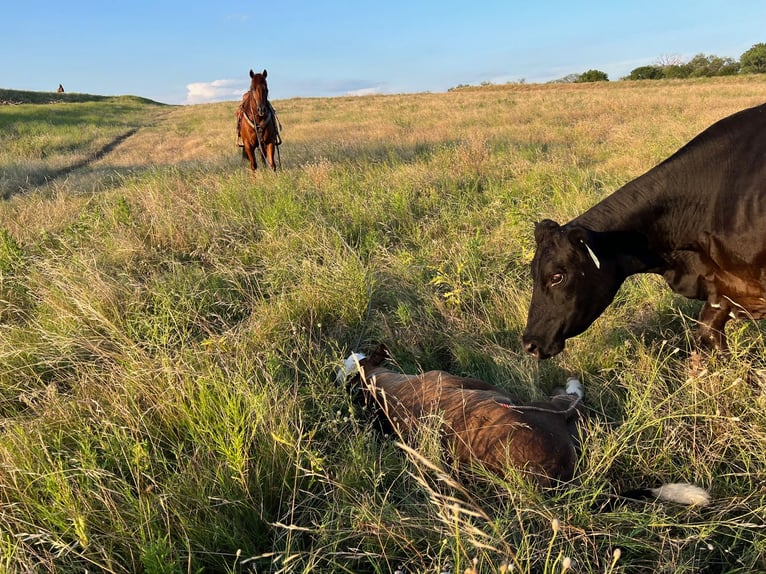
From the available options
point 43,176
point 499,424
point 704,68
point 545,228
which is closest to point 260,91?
point 43,176

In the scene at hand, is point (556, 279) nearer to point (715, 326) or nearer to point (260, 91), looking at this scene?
point (715, 326)

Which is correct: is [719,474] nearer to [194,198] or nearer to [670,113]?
[194,198]

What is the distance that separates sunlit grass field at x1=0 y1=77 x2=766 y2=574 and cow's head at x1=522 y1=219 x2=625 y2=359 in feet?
0.85

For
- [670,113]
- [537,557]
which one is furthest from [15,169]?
[670,113]

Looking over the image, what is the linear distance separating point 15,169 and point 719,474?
15.4m

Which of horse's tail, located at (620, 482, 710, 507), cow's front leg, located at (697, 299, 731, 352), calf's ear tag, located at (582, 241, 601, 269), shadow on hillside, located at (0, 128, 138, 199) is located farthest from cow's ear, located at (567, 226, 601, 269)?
shadow on hillside, located at (0, 128, 138, 199)

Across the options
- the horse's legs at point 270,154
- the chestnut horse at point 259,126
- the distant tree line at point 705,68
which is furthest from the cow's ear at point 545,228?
the distant tree line at point 705,68

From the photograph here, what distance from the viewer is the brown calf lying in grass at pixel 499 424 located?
207 cm

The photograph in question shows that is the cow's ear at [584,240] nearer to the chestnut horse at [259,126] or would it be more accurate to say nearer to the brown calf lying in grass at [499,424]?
the brown calf lying in grass at [499,424]

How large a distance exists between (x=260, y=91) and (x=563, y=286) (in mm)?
9500

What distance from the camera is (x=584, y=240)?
9.24 ft

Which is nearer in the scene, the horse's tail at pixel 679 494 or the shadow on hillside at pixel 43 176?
the horse's tail at pixel 679 494

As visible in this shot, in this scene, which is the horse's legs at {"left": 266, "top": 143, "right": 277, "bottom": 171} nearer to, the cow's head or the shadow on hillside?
the shadow on hillside

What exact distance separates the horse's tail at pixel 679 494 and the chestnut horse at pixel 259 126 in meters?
9.47
